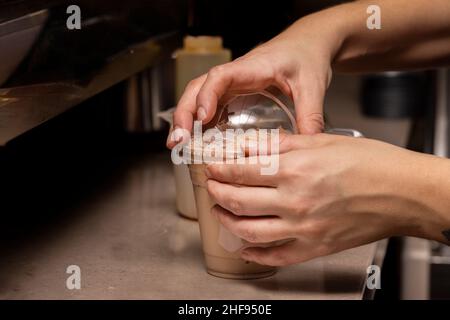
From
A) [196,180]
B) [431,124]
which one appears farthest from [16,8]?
[431,124]

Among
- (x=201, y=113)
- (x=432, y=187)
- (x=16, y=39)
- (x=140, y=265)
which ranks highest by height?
(x=16, y=39)

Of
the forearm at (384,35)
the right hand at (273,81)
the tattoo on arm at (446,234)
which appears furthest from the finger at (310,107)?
the tattoo on arm at (446,234)

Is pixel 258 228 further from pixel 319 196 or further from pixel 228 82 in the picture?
pixel 228 82

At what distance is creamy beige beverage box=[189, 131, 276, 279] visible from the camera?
44.5 inches

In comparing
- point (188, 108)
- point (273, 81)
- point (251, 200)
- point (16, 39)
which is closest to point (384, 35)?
point (273, 81)

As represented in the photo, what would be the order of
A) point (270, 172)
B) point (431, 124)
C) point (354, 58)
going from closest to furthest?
point (270, 172), point (354, 58), point (431, 124)

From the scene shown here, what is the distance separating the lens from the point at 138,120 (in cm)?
221

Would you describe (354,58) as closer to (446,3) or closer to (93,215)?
(446,3)

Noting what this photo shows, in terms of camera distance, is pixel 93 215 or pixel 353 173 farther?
pixel 93 215

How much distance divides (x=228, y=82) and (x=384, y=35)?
18.2 inches

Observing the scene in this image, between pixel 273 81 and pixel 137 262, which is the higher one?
pixel 273 81

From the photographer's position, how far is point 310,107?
119 centimetres

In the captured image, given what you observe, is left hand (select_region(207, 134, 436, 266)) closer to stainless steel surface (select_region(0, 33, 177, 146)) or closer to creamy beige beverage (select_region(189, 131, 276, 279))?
creamy beige beverage (select_region(189, 131, 276, 279))
